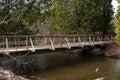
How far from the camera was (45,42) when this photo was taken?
85.9 ft

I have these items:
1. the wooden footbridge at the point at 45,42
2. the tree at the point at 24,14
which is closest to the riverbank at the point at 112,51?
the wooden footbridge at the point at 45,42

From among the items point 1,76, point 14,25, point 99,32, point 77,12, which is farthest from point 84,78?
point 99,32

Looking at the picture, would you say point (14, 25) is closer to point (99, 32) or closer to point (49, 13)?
point (49, 13)

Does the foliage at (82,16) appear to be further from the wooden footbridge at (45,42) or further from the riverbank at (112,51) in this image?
the riverbank at (112,51)

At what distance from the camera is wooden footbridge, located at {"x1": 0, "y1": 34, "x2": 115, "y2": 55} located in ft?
74.4

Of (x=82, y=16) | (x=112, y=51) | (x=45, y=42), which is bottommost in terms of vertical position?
(x=112, y=51)

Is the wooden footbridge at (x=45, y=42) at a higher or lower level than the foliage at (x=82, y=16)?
lower

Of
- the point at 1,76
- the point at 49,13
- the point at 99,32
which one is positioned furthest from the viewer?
the point at 99,32

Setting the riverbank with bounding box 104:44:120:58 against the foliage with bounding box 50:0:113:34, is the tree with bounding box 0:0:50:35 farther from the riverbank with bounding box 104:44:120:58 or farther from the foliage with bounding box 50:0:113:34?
the riverbank with bounding box 104:44:120:58

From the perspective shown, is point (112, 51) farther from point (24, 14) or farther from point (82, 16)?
point (24, 14)

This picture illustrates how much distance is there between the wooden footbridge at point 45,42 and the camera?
2267 cm

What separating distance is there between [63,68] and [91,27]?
1579cm

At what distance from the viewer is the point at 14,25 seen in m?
31.3

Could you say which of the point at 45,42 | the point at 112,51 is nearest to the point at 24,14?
the point at 45,42
